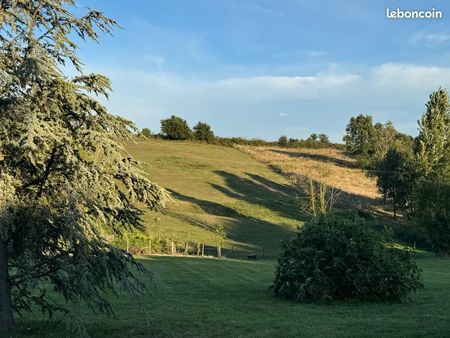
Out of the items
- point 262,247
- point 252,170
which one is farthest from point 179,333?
point 252,170

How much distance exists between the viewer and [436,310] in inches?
510

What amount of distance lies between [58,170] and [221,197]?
53.2 metres

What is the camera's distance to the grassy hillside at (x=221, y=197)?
4584cm

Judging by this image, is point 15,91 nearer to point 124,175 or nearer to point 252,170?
point 124,175

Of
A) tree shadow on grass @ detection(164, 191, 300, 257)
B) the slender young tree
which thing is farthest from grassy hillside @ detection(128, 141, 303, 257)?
the slender young tree

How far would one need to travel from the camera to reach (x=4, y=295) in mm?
9375

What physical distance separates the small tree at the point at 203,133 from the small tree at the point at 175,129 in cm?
147

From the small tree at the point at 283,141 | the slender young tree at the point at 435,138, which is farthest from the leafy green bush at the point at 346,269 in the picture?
the small tree at the point at 283,141

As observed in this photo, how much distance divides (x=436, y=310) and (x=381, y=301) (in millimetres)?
2681

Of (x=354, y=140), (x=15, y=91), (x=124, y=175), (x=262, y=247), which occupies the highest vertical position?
(x=354, y=140)

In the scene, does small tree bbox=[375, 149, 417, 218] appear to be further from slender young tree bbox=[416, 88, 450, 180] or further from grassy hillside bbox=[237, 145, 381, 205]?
grassy hillside bbox=[237, 145, 381, 205]

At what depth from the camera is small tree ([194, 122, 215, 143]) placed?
339 feet

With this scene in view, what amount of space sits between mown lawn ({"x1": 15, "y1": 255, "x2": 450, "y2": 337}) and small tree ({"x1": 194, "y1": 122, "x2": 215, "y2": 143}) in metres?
84.9

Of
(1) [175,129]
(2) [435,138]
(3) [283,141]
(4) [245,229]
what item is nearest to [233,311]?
(4) [245,229]
